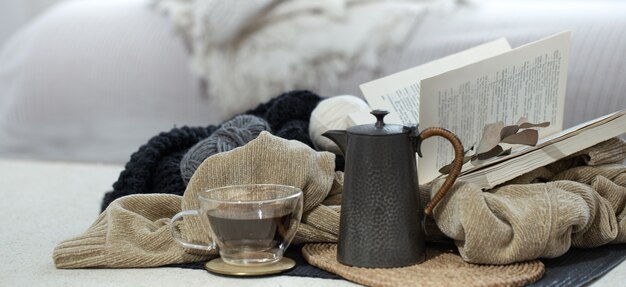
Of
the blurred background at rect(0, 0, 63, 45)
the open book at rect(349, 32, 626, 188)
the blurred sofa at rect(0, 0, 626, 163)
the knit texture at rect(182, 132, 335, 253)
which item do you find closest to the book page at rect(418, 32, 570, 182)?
the open book at rect(349, 32, 626, 188)

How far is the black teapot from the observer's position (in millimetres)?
738

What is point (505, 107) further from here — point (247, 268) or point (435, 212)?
point (247, 268)

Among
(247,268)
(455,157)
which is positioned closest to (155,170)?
(247,268)

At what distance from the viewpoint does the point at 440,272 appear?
0.74m

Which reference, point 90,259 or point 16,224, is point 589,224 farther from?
point 16,224

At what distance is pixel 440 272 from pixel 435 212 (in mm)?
65

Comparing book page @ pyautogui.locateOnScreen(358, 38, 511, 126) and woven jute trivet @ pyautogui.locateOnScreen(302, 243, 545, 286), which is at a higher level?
book page @ pyautogui.locateOnScreen(358, 38, 511, 126)

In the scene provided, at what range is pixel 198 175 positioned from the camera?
816 millimetres

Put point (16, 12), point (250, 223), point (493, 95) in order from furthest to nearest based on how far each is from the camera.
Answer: point (16, 12) < point (493, 95) < point (250, 223)

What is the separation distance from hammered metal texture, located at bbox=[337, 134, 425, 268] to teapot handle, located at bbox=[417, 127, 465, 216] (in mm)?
18

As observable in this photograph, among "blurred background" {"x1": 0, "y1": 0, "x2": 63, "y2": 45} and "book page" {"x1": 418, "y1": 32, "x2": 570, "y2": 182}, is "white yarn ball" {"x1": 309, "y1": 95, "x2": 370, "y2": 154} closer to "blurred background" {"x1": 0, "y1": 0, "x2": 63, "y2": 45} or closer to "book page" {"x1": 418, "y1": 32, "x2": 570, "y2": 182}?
"book page" {"x1": 418, "y1": 32, "x2": 570, "y2": 182}

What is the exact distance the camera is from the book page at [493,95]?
2.62 ft

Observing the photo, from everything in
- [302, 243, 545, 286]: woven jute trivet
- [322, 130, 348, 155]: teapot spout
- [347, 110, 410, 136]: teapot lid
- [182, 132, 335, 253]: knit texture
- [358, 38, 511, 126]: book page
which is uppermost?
[358, 38, 511, 126]: book page

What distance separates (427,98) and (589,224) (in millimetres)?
187
